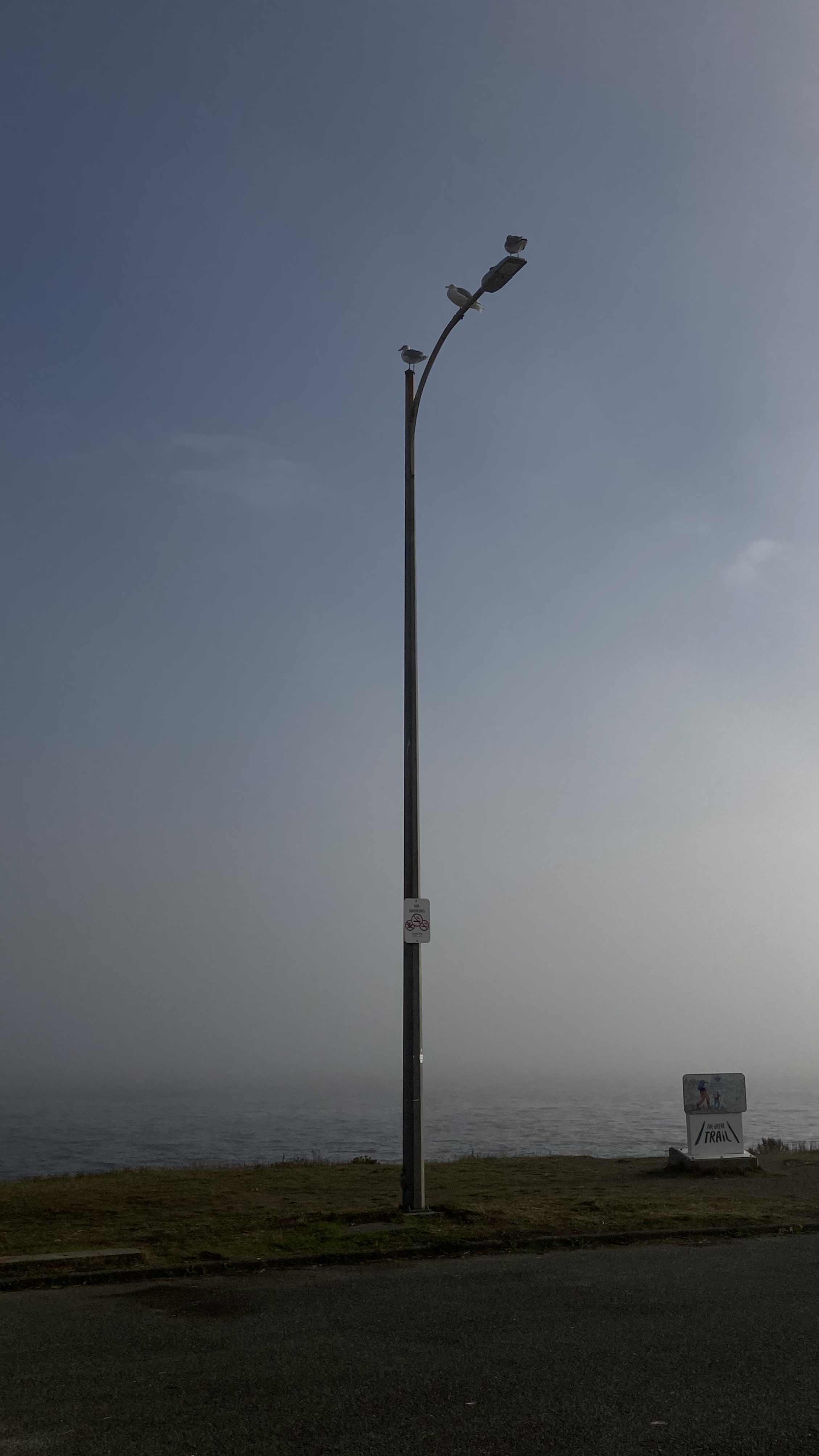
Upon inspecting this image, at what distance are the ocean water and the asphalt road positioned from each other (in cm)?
1723

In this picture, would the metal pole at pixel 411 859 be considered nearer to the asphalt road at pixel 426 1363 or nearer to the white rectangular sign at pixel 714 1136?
the asphalt road at pixel 426 1363

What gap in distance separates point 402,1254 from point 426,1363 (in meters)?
3.62

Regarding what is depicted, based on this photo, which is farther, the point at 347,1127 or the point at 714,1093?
the point at 347,1127

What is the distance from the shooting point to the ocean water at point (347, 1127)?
32.0 metres

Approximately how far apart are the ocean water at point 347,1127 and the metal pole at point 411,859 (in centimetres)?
1399

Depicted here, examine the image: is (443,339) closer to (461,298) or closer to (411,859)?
(461,298)

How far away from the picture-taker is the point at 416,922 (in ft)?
41.4

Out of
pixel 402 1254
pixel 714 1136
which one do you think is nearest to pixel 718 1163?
pixel 714 1136

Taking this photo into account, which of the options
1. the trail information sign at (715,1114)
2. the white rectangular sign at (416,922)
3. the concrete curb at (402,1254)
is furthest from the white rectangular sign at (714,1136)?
the white rectangular sign at (416,922)

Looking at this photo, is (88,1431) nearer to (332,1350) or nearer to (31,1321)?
(332,1350)

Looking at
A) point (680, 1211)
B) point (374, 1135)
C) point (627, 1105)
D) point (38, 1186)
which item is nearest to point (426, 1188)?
point (680, 1211)

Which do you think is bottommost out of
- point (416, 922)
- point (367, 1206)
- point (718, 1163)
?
point (718, 1163)

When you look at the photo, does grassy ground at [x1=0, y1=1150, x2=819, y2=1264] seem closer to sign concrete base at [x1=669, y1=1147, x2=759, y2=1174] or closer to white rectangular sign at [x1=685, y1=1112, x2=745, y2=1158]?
sign concrete base at [x1=669, y1=1147, x2=759, y2=1174]

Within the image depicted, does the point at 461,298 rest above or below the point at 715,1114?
above
